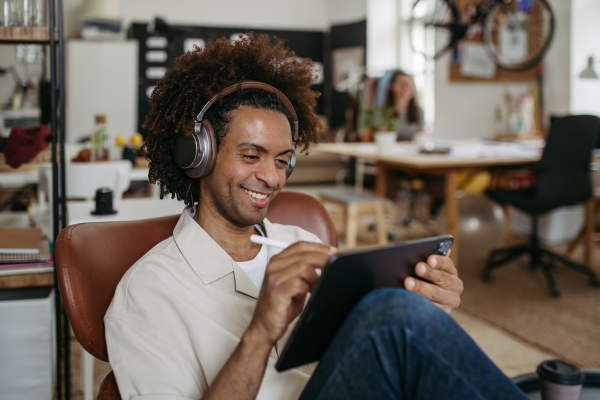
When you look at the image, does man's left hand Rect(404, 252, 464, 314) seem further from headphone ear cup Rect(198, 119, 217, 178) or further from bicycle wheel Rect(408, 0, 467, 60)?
bicycle wheel Rect(408, 0, 467, 60)

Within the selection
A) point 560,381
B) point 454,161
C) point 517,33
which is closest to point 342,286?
point 560,381

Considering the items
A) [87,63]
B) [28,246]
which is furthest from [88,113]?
[28,246]

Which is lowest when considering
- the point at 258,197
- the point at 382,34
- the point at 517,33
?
the point at 258,197

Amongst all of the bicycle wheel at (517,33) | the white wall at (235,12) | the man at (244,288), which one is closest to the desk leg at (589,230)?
the bicycle wheel at (517,33)

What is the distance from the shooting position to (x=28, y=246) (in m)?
1.42

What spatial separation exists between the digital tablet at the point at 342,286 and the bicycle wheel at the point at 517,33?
4893 millimetres

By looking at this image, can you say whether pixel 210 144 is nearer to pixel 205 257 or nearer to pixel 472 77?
pixel 205 257

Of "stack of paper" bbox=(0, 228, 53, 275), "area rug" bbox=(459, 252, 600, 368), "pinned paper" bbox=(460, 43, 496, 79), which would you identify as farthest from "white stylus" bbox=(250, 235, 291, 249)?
"pinned paper" bbox=(460, 43, 496, 79)

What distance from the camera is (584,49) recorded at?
473cm

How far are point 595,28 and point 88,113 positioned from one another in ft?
16.4

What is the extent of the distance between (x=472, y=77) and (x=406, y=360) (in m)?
5.51

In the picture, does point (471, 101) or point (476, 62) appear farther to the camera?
point (471, 101)

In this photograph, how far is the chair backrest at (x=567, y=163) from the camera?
299cm

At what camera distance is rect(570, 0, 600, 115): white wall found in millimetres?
→ 4668
